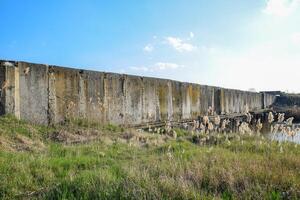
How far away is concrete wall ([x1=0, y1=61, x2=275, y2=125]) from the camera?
30.0ft

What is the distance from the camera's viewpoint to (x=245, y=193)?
163 inches

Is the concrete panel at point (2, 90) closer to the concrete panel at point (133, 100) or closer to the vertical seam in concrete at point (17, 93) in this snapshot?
the vertical seam in concrete at point (17, 93)

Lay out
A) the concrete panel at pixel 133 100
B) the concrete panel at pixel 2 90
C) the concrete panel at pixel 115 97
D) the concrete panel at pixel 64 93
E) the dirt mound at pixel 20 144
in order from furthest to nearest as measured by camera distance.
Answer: the concrete panel at pixel 133 100, the concrete panel at pixel 115 97, the concrete panel at pixel 64 93, the concrete panel at pixel 2 90, the dirt mound at pixel 20 144

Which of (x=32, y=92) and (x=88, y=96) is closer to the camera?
(x=32, y=92)

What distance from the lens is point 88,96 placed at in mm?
11281

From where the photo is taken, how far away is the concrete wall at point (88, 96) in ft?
30.0

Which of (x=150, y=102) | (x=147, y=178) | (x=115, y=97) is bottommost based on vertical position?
(x=147, y=178)

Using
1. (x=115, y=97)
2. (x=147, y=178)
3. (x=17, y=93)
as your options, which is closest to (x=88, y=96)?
(x=115, y=97)

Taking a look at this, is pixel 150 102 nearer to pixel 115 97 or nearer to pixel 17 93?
pixel 115 97

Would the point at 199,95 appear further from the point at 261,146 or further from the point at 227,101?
the point at 261,146

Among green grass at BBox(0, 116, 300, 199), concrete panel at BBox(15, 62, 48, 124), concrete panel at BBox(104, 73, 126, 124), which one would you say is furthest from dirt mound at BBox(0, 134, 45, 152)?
concrete panel at BBox(104, 73, 126, 124)

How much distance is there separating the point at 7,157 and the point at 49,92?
4203 mm

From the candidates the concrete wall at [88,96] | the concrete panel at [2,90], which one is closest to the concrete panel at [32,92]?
the concrete wall at [88,96]

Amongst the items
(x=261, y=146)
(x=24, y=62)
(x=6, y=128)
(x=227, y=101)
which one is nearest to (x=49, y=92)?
(x=24, y=62)
